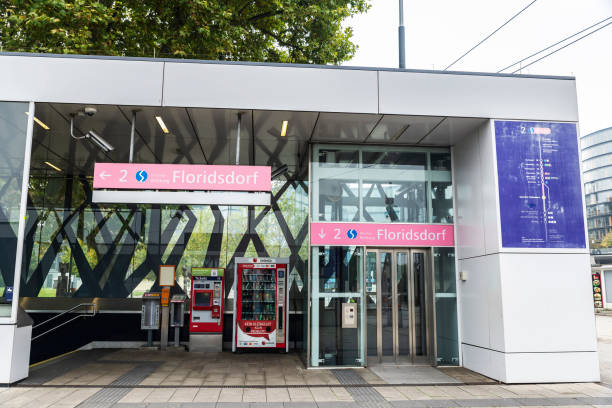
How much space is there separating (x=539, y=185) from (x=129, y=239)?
→ 8.89 meters

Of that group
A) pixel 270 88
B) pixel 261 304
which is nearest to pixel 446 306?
pixel 261 304

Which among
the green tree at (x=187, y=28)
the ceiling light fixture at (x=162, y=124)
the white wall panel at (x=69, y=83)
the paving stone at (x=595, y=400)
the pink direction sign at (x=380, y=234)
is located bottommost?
the paving stone at (x=595, y=400)

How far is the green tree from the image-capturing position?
35.8 feet

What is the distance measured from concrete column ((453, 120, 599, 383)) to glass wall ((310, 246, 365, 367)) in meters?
1.96

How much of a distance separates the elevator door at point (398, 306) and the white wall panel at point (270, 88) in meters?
2.71

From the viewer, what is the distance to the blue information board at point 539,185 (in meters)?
7.01

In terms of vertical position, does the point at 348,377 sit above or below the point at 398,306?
below

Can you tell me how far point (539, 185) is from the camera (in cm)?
714

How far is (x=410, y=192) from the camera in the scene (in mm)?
8289

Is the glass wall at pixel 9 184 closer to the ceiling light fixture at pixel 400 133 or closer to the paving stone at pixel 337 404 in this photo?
the paving stone at pixel 337 404

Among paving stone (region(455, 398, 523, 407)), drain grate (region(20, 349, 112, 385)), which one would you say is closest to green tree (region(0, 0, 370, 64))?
drain grate (region(20, 349, 112, 385))

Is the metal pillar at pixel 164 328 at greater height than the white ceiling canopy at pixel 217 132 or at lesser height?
lesser

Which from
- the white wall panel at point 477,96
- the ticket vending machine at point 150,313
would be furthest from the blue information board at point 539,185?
the ticket vending machine at point 150,313

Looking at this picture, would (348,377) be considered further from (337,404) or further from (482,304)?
(482,304)
